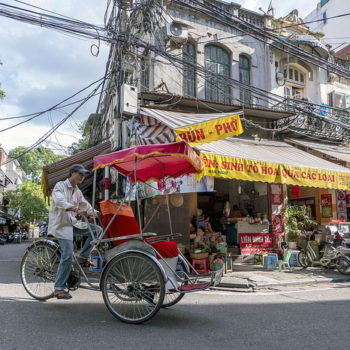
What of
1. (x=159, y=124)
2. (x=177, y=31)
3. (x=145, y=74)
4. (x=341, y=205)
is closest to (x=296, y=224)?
(x=341, y=205)

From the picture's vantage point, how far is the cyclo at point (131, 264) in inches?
157

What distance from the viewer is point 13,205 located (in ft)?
147

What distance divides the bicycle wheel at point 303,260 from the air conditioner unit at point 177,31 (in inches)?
335

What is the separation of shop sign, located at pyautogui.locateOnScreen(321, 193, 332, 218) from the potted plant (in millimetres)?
1996

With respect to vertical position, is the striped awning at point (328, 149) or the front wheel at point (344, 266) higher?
the striped awning at point (328, 149)

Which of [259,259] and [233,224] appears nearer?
[259,259]

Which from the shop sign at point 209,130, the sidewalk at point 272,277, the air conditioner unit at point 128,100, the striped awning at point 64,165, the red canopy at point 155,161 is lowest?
the sidewalk at point 272,277

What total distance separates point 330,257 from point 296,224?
2632 mm

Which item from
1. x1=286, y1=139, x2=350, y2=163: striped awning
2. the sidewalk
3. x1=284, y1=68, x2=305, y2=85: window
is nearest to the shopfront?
x1=286, y1=139, x2=350, y2=163: striped awning

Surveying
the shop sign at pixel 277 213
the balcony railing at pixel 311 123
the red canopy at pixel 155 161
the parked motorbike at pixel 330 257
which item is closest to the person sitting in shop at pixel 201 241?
the parked motorbike at pixel 330 257

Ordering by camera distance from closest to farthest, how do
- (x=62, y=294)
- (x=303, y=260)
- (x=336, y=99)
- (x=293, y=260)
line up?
1. (x=62, y=294)
2. (x=303, y=260)
3. (x=293, y=260)
4. (x=336, y=99)

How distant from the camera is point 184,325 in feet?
12.8

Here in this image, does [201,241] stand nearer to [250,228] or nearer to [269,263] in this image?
[269,263]

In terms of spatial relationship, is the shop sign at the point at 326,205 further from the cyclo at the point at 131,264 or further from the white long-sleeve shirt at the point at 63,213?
the white long-sleeve shirt at the point at 63,213
